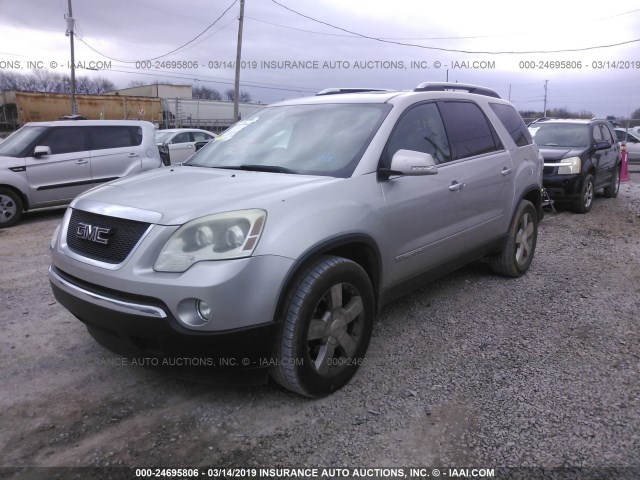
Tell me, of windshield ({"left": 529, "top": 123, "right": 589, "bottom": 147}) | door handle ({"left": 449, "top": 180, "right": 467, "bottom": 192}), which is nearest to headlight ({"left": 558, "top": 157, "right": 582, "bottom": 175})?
windshield ({"left": 529, "top": 123, "right": 589, "bottom": 147})

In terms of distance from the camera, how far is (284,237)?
2678mm

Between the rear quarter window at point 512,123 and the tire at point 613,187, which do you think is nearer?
the rear quarter window at point 512,123

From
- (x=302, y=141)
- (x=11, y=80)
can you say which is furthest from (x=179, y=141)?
(x=11, y=80)

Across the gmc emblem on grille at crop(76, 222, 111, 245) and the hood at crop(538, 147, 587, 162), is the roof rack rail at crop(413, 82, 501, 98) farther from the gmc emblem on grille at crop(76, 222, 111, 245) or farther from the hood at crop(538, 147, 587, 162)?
the hood at crop(538, 147, 587, 162)

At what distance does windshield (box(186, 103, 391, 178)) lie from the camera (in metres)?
3.40

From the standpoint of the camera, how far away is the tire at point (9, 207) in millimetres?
8359

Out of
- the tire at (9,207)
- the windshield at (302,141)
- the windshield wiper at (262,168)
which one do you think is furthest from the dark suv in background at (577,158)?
the tire at (9,207)

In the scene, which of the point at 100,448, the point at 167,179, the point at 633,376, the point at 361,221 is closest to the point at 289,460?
the point at 100,448

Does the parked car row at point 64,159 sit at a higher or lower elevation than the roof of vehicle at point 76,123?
lower

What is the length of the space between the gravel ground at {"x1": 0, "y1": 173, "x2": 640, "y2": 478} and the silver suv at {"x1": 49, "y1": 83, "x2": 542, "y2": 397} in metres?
0.35

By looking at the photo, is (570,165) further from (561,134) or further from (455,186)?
(455,186)

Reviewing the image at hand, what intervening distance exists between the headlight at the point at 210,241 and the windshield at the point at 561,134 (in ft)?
30.1

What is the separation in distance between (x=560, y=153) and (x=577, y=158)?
0.32 metres

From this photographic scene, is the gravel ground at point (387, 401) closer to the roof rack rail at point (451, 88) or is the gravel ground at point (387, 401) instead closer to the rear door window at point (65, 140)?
the roof rack rail at point (451, 88)
